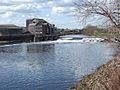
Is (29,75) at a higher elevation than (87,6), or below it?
below

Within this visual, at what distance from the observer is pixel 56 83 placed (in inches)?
938

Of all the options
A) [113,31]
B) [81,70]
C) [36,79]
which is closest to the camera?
[113,31]

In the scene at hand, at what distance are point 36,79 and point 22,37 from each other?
97.5 m

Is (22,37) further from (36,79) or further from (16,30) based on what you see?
(36,79)

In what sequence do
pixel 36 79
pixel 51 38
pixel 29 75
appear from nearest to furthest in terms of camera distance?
pixel 36 79, pixel 29 75, pixel 51 38

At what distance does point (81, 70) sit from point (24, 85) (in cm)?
855

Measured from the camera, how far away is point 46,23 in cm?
15975

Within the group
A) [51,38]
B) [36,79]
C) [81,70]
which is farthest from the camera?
[51,38]

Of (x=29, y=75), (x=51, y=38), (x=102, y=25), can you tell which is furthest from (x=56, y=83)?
(x=51, y=38)

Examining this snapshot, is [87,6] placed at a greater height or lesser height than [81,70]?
greater

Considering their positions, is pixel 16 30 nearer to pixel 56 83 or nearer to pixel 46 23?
pixel 46 23

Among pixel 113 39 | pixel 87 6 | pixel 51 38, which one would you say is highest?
pixel 87 6

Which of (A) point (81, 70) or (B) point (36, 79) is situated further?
(A) point (81, 70)

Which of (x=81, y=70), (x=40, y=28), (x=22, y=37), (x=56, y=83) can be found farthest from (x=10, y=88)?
(x=40, y=28)
